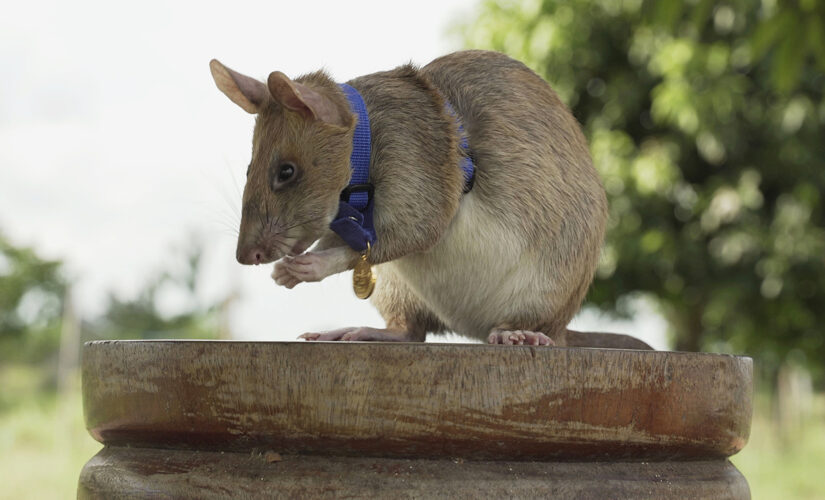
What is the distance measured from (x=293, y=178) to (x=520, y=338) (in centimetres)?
53

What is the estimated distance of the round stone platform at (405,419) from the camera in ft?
4.44

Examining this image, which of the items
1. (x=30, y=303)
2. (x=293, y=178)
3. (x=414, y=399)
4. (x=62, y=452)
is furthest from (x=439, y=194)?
(x=30, y=303)

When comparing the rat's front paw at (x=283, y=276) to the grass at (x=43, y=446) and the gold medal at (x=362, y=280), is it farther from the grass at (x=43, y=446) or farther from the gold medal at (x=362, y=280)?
the grass at (x=43, y=446)

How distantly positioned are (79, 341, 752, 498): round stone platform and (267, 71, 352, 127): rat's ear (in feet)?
1.69

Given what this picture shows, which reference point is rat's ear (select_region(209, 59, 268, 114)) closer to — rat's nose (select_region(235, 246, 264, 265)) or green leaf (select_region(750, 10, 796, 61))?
rat's nose (select_region(235, 246, 264, 265))

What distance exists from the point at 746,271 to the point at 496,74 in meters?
10.2

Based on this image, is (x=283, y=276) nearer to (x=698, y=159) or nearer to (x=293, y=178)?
(x=293, y=178)

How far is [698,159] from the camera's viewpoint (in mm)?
12539

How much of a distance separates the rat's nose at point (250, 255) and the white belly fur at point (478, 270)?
13.7 inches

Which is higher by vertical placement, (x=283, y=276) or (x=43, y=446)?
(x=283, y=276)

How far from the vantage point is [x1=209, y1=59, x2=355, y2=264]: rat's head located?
70.2 inches

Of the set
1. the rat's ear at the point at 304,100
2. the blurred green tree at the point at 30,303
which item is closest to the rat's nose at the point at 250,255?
the rat's ear at the point at 304,100

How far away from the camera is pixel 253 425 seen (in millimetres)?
1396

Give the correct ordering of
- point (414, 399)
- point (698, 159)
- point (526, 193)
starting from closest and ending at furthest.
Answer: point (414, 399) → point (526, 193) → point (698, 159)
